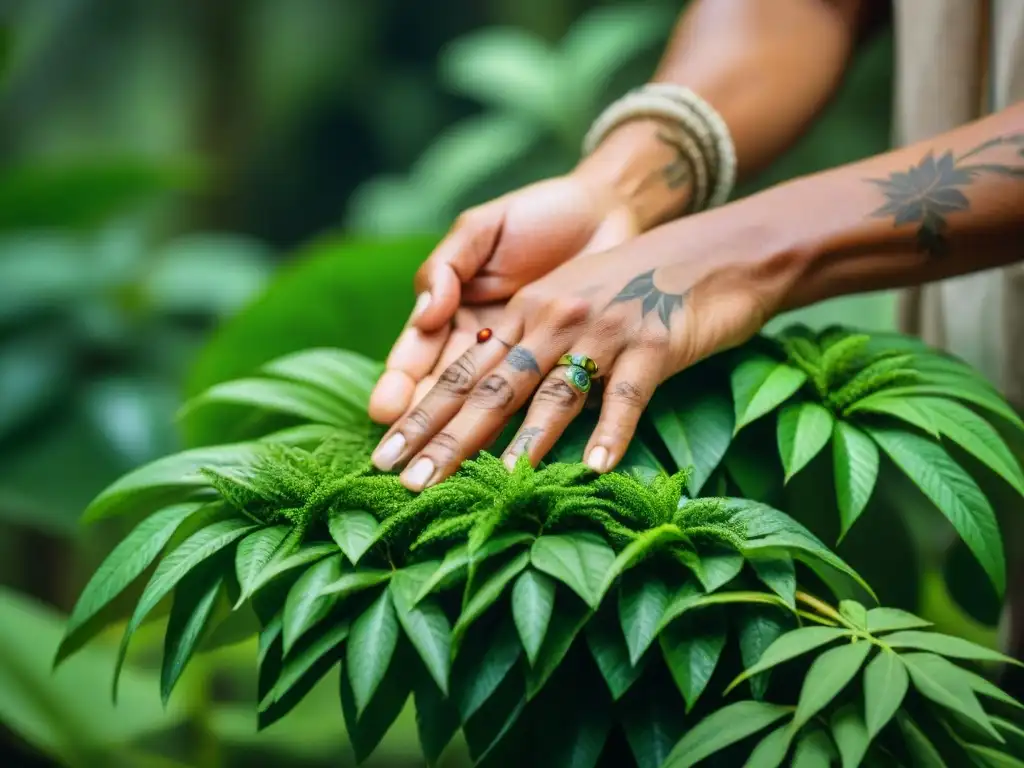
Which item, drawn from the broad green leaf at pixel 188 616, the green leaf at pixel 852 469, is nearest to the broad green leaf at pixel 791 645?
the green leaf at pixel 852 469

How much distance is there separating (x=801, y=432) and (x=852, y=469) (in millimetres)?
45

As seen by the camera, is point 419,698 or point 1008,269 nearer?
point 419,698

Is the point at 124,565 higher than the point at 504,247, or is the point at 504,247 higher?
the point at 504,247

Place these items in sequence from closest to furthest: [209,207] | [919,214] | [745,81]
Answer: [919,214] → [745,81] → [209,207]

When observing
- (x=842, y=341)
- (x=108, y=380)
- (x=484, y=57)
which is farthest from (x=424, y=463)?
(x=484, y=57)

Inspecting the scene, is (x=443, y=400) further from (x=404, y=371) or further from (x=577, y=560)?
(x=577, y=560)

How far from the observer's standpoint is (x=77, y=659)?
1.17 m

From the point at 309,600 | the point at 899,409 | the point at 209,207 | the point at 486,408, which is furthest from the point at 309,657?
the point at 209,207

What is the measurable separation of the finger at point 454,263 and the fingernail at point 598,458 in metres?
0.25

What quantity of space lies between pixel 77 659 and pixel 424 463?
68 cm

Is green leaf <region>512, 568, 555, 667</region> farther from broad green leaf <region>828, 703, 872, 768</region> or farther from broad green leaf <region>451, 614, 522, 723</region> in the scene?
broad green leaf <region>828, 703, 872, 768</region>

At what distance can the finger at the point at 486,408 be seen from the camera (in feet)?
2.41

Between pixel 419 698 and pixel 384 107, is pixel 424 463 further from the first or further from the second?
pixel 384 107

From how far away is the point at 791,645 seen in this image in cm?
58
